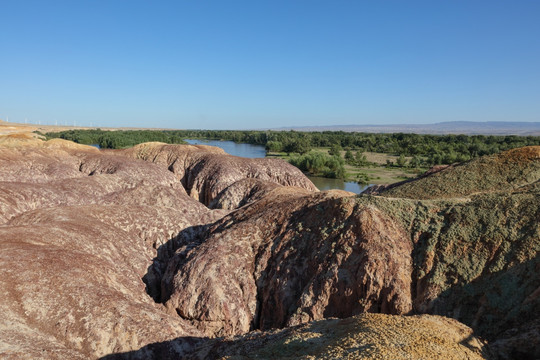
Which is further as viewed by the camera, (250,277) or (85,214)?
(85,214)

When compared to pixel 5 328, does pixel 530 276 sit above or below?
above

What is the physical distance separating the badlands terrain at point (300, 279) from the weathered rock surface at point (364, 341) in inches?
1.1

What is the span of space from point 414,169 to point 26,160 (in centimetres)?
5908

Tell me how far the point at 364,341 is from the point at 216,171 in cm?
2328

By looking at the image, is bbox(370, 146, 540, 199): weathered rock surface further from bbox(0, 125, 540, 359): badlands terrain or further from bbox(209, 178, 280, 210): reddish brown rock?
bbox(209, 178, 280, 210): reddish brown rock

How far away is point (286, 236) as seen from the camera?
1073cm

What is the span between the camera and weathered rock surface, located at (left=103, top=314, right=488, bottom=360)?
4.95 metres

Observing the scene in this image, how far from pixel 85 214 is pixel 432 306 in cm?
1121

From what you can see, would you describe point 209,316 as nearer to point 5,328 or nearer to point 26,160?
point 5,328

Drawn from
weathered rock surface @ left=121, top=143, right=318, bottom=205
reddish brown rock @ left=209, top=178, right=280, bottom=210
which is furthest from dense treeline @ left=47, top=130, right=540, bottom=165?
reddish brown rock @ left=209, top=178, right=280, bottom=210

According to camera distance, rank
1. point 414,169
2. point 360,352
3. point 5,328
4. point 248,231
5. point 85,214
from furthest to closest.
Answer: point 414,169 → point 85,214 → point 248,231 → point 5,328 → point 360,352

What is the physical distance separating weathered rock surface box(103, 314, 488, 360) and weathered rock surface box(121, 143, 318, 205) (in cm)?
1975

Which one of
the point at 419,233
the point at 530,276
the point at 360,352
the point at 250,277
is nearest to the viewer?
the point at 360,352

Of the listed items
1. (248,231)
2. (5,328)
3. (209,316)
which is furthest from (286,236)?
(5,328)
